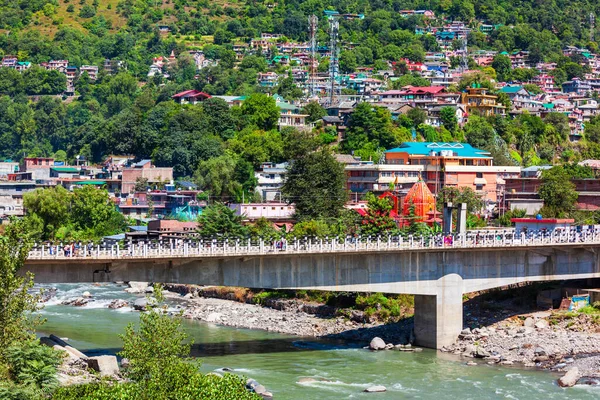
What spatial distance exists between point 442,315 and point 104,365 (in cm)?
1595

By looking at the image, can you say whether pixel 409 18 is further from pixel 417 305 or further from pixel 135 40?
pixel 417 305

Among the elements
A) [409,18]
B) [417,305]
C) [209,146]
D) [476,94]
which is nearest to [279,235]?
[417,305]

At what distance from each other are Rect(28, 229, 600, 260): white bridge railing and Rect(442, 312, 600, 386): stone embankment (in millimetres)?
3744

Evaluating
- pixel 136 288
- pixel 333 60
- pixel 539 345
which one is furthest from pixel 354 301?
pixel 333 60

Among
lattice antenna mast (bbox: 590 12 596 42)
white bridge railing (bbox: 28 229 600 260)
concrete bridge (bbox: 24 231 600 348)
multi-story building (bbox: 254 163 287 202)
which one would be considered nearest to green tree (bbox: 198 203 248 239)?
white bridge railing (bbox: 28 229 600 260)

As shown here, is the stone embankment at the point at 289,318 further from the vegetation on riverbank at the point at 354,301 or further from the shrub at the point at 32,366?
the shrub at the point at 32,366

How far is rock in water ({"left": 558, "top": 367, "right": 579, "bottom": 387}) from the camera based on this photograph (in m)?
43.2

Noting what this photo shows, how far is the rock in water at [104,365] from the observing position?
140 ft

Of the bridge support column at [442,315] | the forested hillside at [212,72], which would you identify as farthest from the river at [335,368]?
the forested hillside at [212,72]

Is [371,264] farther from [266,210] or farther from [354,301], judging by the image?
[266,210]

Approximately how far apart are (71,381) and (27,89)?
4908 inches

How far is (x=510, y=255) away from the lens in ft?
176

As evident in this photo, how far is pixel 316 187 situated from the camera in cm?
7694

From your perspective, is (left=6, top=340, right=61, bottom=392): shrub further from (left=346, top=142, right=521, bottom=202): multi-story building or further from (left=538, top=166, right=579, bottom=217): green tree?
(left=346, top=142, right=521, bottom=202): multi-story building
